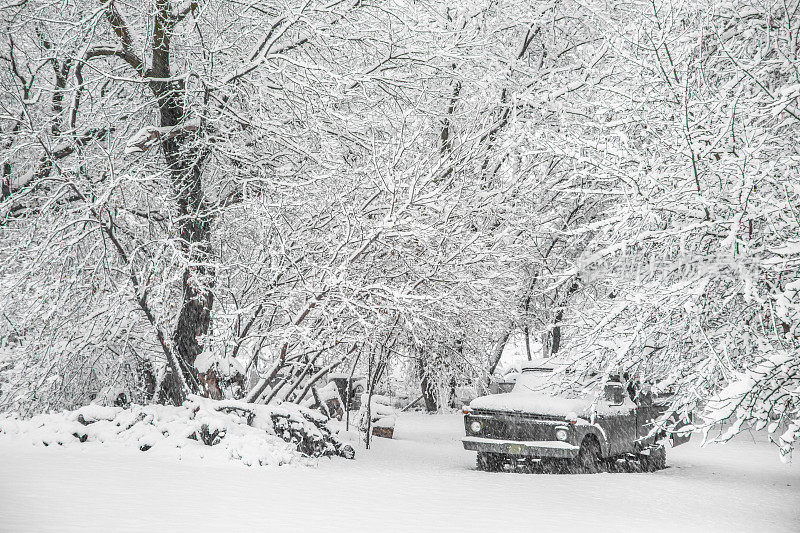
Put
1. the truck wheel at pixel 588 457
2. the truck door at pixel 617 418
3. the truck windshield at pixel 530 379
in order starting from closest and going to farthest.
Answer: the truck wheel at pixel 588 457
the truck door at pixel 617 418
the truck windshield at pixel 530 379

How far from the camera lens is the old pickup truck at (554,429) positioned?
10234 millimetres

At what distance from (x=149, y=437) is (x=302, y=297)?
279 cm

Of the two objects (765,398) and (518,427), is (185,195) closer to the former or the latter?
(518,427)

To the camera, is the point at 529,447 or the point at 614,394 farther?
the point at 614,394

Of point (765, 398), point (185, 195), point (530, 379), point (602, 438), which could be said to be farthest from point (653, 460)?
point (185, 195)

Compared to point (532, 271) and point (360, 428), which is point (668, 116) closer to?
point (360, 428)

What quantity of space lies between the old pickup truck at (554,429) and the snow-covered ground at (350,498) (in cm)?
42

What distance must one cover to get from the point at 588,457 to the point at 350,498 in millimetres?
5037

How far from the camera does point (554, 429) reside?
1027 cm

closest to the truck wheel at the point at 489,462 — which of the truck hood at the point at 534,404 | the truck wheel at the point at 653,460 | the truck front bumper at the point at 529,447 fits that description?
the truck front bumper at the point at 529,447

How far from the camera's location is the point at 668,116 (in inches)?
286

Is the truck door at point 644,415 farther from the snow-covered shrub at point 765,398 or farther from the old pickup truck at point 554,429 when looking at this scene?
the snow-covered shrub at point 765,398

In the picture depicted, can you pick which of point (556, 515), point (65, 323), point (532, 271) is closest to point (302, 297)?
point (65, 323)

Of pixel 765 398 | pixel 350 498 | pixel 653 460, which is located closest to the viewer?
pixel 765 398
